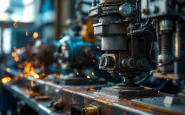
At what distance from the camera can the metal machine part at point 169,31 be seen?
123cm

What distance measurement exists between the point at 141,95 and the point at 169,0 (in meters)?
0.61

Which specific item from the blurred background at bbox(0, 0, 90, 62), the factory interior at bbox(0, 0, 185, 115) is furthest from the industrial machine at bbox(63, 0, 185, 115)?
the blurred background at bbox(0, 0, 90, 62)

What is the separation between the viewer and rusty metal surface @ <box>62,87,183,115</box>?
130cm

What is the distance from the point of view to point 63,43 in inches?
103

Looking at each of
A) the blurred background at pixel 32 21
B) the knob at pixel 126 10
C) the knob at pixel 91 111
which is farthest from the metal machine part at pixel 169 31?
the blurred background at pixel 32 21

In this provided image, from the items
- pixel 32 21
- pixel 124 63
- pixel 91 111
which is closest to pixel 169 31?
pixel 124 63

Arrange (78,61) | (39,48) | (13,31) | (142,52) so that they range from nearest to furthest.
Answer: (142,52)
(78,61)
(39,48)
(13,31)

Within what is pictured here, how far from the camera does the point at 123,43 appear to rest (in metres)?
1.71

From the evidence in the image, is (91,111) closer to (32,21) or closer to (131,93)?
(131,93)

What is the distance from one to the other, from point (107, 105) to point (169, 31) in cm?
47

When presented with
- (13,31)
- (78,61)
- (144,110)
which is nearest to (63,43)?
(78,61)

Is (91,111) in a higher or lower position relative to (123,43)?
lower

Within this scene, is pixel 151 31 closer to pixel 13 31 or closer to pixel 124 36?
pixel 124 36

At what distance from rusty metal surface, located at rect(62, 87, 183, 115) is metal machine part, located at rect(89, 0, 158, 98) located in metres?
0.12
